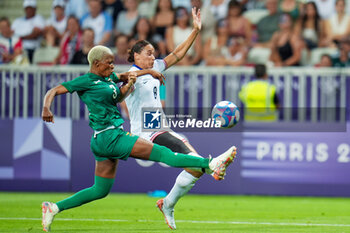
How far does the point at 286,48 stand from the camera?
17.6m

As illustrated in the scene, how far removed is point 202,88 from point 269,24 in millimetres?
3112

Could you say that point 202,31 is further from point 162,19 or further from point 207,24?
point 162,19

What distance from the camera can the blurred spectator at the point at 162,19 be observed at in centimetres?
1871

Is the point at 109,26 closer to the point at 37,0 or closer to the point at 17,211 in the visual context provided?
the point at 37,0

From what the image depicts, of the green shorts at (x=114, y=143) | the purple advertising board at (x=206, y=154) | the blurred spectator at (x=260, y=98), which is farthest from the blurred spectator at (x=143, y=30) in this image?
the green shorts at (x=114, y=143)

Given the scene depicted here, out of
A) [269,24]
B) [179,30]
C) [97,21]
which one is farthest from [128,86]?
[97,21]

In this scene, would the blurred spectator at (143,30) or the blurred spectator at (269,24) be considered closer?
the blurred spectator at (143,30)

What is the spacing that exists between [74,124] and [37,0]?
20.1 feet

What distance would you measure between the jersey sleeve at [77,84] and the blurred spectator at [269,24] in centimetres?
1003

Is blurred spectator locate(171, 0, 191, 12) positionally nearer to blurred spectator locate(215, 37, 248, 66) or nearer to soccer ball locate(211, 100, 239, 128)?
blurred spectator locate(215, 37, 248, 66)

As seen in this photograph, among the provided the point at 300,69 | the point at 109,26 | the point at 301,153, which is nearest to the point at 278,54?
the point at 300,69

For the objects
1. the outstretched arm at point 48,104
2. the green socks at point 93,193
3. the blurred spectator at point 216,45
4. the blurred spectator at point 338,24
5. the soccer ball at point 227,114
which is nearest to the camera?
the outstretched arm at point 48,104

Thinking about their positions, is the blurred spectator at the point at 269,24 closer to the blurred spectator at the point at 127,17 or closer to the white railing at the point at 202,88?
the white railing at the point at 202,88

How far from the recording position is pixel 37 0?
21312 millimetres
